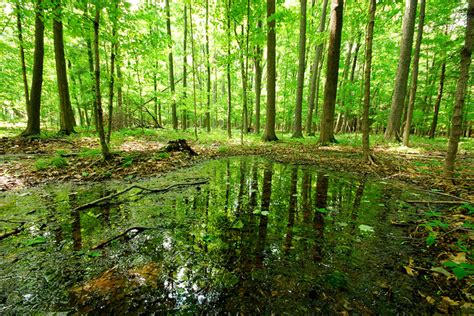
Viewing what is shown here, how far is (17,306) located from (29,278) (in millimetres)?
310

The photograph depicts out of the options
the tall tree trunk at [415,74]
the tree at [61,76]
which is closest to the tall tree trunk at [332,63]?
the tall tree trunk at [415,74]

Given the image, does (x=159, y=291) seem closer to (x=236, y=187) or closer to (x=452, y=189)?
(x=236, y=187)

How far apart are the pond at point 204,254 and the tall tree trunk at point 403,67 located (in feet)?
28.0

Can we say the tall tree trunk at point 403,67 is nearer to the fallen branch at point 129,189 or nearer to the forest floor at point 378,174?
the forest floor at point 378,174

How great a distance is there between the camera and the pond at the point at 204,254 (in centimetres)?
133

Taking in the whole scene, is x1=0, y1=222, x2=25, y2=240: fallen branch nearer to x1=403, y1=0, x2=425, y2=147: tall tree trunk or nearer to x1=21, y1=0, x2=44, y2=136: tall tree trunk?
x1=21, y1=0, x2=44, y2=136: tall tree trunk

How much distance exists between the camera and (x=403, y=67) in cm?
920

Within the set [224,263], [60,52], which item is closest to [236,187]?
[224,263]

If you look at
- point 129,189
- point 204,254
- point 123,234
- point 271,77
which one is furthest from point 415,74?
point 123,234

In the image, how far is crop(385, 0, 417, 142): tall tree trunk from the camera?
8.76m

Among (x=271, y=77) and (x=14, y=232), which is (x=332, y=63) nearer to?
(x=271, y=77)

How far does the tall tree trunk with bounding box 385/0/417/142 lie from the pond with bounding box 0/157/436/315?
336 inches

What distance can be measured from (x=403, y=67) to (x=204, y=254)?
1220cm

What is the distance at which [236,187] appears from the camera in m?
3.84
